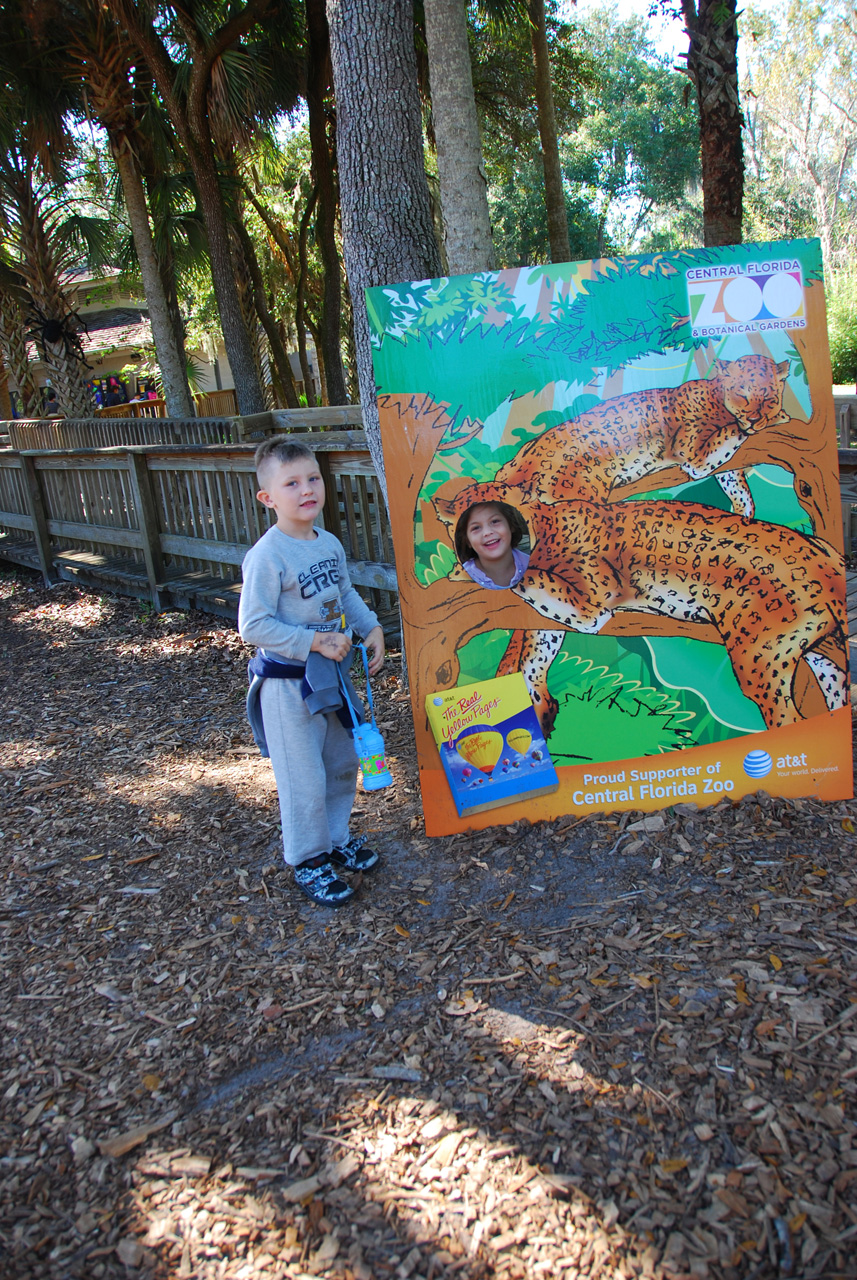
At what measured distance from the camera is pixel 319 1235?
181 centimetres

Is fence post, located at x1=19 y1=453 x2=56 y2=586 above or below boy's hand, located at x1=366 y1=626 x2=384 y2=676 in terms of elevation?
above

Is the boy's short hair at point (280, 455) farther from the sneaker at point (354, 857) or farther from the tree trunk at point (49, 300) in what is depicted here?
the tree trunk at point (49, 300)

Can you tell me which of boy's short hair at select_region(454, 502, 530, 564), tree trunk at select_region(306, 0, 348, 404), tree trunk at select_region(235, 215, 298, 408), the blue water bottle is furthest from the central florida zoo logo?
tree trunk at select_region(235, 215, 298, 408)

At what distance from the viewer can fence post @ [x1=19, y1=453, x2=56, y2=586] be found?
29.8ft

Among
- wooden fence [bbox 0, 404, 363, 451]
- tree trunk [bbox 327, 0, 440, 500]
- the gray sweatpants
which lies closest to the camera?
the gray sweatpants

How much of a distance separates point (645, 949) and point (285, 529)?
175 centimetres

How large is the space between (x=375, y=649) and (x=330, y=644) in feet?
0.92

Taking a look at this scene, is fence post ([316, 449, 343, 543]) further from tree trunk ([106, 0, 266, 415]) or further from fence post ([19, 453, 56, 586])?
tree trunk ([106, 0, 266, 415])

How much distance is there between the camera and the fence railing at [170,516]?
5.48 metres

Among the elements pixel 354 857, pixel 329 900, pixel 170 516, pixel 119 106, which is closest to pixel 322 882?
pixel 329 900

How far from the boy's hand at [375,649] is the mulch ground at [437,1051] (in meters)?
0.74

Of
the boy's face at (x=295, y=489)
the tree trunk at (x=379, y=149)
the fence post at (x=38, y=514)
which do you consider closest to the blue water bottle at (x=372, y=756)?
the boy's face at (x=295, y=489)

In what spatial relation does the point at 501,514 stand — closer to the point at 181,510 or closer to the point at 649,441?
the point at 649,441

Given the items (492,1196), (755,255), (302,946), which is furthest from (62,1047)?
(755,255)
